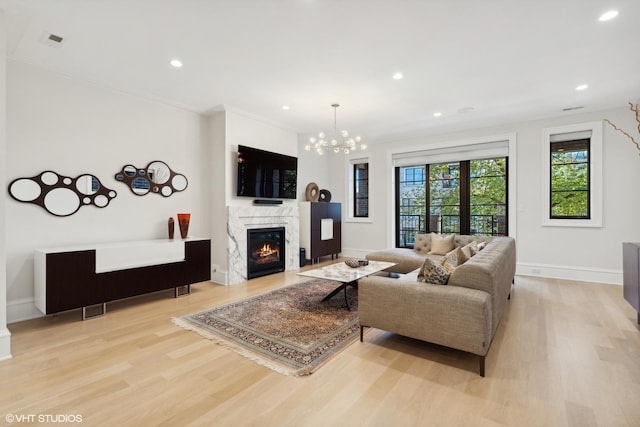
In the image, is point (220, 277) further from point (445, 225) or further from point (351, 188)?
point (445, 225)

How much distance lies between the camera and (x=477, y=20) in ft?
8.18

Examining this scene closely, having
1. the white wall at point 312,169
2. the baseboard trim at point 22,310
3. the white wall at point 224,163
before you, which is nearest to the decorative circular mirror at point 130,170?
the white wall at point 224,163

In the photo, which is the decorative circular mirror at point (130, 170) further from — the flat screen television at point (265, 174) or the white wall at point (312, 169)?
the white wall at point (312, 169)

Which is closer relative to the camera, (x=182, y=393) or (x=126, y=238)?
(x=182, y=393)

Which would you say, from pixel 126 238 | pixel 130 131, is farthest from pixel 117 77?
pixel 126 238

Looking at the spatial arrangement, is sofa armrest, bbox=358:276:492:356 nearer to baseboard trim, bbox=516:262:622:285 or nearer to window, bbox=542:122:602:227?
baseboard trim, bbox=516:262:622:285

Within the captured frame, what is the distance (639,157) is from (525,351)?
13.3 ft

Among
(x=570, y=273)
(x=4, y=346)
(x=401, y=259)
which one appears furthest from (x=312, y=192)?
(x=4, y=346)

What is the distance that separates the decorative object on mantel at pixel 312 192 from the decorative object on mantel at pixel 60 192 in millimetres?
3759

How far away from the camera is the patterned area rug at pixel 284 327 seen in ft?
7.96

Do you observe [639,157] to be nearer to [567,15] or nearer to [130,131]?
[567,15]

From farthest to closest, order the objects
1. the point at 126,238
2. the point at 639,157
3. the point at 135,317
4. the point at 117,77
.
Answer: the point at 639,157
the point at 126,238
the point at 117,77
the point at 135,317

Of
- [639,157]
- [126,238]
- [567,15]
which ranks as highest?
[567,15]

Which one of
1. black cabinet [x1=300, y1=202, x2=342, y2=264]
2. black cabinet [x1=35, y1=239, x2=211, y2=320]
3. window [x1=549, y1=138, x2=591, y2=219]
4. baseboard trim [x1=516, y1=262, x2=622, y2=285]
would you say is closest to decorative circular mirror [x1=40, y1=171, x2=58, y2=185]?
black cabinet [x1=35, y1=239, x2=211, y2=320]
